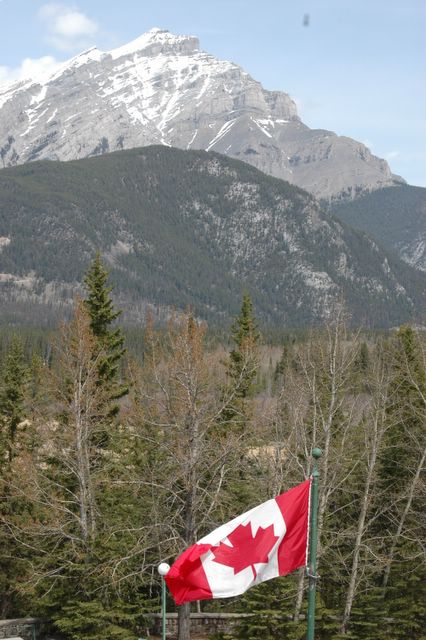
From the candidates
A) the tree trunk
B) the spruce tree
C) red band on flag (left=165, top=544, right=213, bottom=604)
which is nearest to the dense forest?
the tree trunk

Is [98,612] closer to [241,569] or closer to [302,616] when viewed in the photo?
[302,616]

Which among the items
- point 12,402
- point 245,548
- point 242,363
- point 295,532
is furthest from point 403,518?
point 12,402

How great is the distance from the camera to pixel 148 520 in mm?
33156

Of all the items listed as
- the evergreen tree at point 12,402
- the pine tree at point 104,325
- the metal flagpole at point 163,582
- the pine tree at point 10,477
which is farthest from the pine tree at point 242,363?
the metal flagpole at point 163,582

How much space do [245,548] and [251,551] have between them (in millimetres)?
127

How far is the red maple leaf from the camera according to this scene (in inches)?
606

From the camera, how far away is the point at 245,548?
51.0 feet

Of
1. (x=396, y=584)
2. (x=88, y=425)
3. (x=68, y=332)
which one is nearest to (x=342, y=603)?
(x=396, y=584)

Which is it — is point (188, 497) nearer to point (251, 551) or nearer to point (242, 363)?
point (251, 551)

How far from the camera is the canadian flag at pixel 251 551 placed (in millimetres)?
15383

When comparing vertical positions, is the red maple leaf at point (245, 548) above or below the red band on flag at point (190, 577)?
above

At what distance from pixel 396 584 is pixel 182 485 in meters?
8.10

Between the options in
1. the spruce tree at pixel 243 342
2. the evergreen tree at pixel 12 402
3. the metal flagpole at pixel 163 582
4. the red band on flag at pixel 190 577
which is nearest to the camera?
the red band on flag at pixel 190 577

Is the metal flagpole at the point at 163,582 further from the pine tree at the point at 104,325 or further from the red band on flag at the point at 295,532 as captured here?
the pine tree at the point at 104,325
